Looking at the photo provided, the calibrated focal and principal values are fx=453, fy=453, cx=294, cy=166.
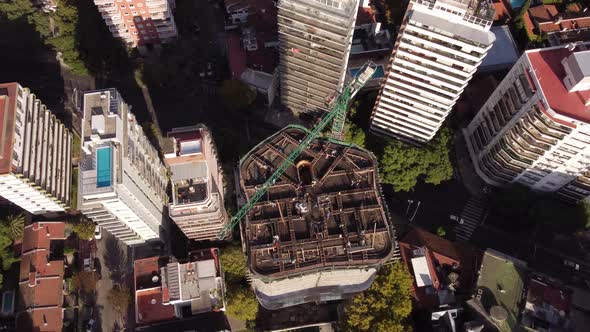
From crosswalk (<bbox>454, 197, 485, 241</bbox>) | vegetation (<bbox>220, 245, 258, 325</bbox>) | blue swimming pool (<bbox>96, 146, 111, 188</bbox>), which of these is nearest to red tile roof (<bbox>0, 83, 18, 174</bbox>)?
blue swimming pool (<bbox>96, 146, 111, 188</bbox>)

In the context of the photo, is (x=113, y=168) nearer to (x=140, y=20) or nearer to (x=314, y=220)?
(x=314, y=220)

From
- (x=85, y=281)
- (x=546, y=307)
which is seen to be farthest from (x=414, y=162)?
(x=85, y=281)

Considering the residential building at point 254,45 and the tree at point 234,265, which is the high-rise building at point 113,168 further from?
the residential building at point 254,45

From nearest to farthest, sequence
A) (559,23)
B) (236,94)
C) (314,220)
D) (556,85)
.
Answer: (314,220) → (556,85) → (236,94) → (559,23)

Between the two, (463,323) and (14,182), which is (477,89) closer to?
(463,323)

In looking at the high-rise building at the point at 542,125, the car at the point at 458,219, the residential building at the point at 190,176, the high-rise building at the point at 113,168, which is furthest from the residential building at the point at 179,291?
the high-rise building at the point at 542,125

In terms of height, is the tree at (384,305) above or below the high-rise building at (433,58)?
below
